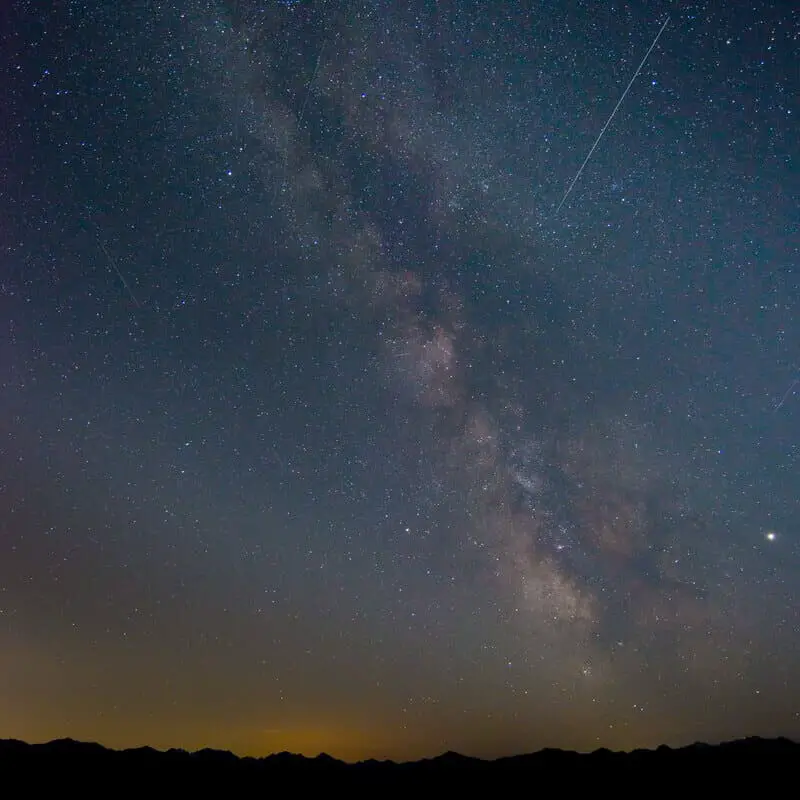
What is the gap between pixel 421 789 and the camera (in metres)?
19.9

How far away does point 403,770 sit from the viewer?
21.4 metres

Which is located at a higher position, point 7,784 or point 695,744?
point 695,744

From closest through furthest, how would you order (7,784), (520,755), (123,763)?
(7,784) < (123,763) < (520,755)

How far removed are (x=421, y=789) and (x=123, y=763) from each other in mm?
9597

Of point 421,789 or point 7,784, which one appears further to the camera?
point 421,789

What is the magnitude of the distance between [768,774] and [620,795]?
425 cm

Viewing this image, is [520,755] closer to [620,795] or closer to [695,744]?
[620,795]

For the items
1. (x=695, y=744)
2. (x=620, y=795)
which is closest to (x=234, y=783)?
(x=620, y=795)

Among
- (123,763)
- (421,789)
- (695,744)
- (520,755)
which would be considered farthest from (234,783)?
(695,744)

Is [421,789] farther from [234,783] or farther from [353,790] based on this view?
[234,783]

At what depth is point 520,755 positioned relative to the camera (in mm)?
21422

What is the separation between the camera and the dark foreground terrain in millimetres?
17953

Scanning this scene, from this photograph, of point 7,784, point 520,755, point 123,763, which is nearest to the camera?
point 7,784

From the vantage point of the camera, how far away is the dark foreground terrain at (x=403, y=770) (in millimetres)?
17953
